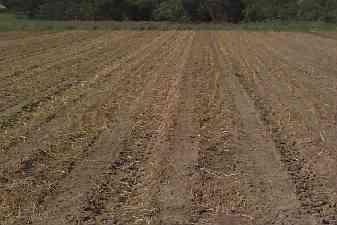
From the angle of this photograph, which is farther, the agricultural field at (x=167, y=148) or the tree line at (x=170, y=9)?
the tree line at (x=170, y=9)

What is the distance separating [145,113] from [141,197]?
4606mm

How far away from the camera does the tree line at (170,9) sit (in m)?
66.6

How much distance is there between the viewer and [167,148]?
8336mm

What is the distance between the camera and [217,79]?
1549cm

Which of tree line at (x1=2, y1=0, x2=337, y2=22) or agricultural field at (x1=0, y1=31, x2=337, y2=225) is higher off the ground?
agricultural field at (x1=0, y1=31, x2=337, y2=225)

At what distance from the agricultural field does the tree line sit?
168 feet

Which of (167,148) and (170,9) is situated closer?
(167,148)

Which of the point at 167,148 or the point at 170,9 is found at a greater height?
the point at 167,148

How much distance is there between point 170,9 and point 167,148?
59.6m

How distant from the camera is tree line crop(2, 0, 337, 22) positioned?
66.6 meters

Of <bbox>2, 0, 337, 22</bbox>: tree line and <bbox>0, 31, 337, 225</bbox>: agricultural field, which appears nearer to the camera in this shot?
<bbox>0, 31, 337, 225</bbox>: agricultural field

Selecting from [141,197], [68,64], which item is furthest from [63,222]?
[68,64]

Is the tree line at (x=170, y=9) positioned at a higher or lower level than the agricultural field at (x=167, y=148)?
lower

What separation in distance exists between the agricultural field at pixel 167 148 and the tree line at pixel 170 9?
51127 mm
